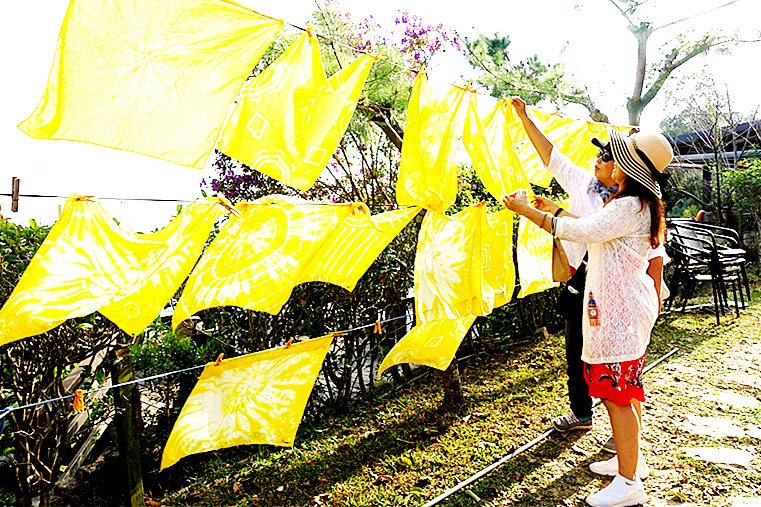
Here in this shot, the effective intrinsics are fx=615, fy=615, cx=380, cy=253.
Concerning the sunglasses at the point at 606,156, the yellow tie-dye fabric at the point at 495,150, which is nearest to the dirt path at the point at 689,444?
the yellow tie-dye fabric at the point at 495,150

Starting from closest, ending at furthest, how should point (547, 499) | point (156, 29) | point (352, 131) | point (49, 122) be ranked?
point (49, 122)
point (156, 29)
point (547, 499)
point (352, 131)

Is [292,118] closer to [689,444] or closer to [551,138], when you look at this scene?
[551,138]

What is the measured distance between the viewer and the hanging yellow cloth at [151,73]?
63.7 inches

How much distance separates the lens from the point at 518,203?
2.49 metres

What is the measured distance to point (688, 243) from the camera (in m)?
6.24

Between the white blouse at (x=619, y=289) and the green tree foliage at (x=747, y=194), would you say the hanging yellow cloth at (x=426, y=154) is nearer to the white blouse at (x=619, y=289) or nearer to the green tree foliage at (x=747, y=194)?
A: the white blouse at (x=619, y=289)

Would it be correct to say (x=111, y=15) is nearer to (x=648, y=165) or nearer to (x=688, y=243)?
(x=648, y=165)

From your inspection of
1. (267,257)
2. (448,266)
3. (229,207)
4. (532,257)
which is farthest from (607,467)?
(229,207)

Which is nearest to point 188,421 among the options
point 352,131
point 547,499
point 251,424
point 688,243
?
point 251,424

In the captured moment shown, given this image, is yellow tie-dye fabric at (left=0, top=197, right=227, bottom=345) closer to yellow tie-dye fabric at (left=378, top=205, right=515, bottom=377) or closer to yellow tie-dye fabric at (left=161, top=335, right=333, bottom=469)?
yellow tie-dye fabric at (left=161, top=335, right=333, bottom=469)

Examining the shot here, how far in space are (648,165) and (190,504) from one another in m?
2.36

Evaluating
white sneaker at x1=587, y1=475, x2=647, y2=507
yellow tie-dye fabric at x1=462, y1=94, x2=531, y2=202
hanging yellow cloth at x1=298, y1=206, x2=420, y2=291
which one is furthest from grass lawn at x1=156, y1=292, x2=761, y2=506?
yellow tie-dye fabric at x1=462, y1=94, x2=531, y2=202

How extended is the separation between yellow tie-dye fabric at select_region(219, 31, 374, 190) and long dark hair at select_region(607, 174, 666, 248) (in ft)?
3.55

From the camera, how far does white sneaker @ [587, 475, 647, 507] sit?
2496 mm
